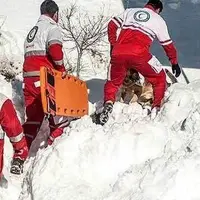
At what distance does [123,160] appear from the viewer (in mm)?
6570

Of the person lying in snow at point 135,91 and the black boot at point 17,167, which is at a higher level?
the person lying in snow at point 135,91

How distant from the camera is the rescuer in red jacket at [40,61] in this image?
7613 mm

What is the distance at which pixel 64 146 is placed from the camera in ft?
22.4

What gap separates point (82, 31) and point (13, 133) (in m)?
4.72

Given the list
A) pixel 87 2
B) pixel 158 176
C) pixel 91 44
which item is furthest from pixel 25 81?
pixel 87 2

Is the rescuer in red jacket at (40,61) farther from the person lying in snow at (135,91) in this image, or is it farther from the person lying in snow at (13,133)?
the person lying in snow at (135,91)

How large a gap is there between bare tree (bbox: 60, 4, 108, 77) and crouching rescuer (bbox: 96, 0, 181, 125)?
2282 millimetres

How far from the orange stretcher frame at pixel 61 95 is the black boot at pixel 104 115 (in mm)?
224

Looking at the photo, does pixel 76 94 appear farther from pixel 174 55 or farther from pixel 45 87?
pixel 174 55

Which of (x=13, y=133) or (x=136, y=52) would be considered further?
(x=136, y=52)

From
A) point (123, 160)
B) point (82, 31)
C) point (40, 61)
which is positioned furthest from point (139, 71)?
point (82, 31)

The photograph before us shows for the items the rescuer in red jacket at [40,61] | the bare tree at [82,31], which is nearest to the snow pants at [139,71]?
the rescuer in red jacket at [40,61]

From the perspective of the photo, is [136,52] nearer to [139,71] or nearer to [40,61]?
[139,71]

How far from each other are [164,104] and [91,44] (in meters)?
3.39
